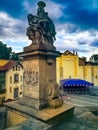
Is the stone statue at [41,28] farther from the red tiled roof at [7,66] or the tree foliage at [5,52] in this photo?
the tree foliage at [5,52]

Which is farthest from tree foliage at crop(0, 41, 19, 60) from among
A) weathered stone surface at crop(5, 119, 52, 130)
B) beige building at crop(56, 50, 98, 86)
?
weathered stone surface at crop(5, 119, 52, 130)

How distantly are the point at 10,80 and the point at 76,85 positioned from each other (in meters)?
11.0

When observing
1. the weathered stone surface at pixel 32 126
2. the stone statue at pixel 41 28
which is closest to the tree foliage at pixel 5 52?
the stone statue at pixel 41 28

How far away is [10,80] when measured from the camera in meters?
27.3

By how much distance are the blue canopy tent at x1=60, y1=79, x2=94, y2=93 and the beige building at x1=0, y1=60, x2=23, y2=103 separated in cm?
842

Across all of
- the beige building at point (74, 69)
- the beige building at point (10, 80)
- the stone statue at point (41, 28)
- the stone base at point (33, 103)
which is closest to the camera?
the stone base at point (33, 103)

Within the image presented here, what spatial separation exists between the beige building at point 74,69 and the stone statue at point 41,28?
2224 cm

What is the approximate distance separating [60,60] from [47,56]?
22895mm

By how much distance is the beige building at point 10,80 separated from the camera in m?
26.0

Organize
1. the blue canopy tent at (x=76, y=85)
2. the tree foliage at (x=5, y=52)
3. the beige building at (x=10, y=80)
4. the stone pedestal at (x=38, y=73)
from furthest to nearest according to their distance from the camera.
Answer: the tree foliage at (x=5, y=52), the beige building at (x=10, y=80), the blue canopy tent at (x=76, y=85), the stone pedestal at (x=38, y=73)

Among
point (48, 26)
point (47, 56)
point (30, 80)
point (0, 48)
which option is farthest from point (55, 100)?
point (0, 48)

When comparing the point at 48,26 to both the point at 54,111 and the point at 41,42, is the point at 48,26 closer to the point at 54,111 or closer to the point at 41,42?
the point at 41,42

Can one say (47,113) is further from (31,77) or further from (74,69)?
(74,69)

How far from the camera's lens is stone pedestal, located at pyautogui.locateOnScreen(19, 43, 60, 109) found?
485 cm
